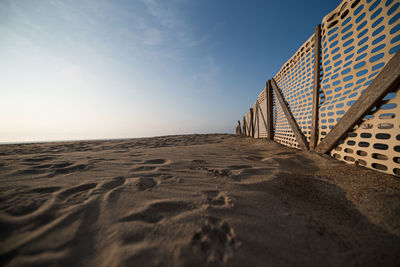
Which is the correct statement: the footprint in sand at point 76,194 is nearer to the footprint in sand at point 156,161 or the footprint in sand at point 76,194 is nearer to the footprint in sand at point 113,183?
the footprint in sand at point 113,183

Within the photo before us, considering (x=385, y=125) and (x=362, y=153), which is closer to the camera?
(x=385, y=125)

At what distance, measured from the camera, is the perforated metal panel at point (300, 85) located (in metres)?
2.75

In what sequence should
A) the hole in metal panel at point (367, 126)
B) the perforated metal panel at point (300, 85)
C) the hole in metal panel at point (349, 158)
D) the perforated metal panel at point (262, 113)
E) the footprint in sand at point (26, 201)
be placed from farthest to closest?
the perforated metal panel at point (262, 113) < the perforated metal panel at point (300, 85) < the hole in metal panel at point (349, 158) < the hole in metal panel at point (367, 126) < the footprint in sand at point (26, 201)

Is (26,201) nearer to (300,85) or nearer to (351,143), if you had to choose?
(351,143)

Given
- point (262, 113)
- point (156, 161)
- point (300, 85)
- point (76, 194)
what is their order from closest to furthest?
point (76, 194)
point (156, 161)
point (300, 85)
point (262, 113)

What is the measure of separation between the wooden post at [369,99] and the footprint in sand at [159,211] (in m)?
2.32

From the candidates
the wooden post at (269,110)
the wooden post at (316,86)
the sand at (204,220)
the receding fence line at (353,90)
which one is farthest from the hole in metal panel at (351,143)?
the wooden post at (269,110)

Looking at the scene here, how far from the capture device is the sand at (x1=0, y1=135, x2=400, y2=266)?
72 centimetres

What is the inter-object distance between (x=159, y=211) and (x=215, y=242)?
19.2 inches

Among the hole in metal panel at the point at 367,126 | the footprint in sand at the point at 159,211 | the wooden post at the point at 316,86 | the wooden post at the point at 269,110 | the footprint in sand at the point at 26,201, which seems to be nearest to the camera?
the footprint in sand at the point at 159,211

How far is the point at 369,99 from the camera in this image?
1.60 meters

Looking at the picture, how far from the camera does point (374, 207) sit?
1.02 m

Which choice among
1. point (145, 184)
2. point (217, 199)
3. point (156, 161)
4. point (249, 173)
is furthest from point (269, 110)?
point (145, 184)

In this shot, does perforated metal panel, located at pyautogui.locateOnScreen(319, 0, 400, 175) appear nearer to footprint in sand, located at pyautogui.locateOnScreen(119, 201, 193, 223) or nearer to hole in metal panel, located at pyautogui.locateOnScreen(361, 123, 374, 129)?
hole in metal panel, located at pyautogui.locateOnScreen(361, 123, 374, 129)
